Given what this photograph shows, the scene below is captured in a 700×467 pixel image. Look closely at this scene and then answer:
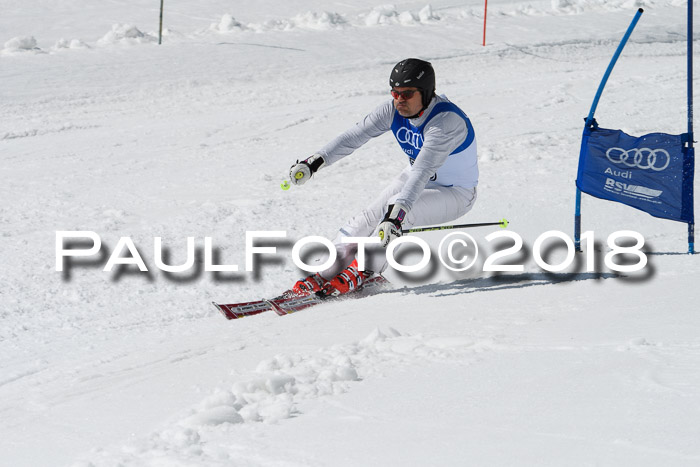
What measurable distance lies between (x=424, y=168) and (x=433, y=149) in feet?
0.47

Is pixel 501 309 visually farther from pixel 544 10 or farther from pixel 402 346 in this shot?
pixel 544 10

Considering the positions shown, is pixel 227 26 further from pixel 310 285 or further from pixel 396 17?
pixel 310 285

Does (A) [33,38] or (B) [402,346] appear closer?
(B) [402,346]

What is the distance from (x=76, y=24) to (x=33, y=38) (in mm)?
2746

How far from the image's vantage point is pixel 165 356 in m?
4.77

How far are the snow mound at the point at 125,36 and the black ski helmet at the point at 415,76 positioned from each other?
11164mm

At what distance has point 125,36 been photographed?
15.7 metres

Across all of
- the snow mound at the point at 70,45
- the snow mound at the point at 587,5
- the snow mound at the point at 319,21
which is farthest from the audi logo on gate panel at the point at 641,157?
the snow mound at the point at 587,5

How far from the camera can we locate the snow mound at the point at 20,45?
14.4 meters

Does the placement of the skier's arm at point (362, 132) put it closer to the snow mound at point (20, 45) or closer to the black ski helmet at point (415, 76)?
the black ski helmet at point (415, 76)

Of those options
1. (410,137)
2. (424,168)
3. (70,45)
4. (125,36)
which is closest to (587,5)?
(125,36)

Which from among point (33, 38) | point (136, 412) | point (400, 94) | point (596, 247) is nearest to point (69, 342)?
point (136, 412)

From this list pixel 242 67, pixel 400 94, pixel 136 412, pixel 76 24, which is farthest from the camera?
pixel 76 24

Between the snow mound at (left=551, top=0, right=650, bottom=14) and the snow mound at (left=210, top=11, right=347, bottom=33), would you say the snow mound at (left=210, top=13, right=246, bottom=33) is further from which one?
the snow mound at (left=551, top=0, right=650, bottom=14)
